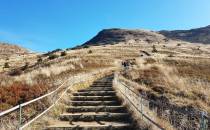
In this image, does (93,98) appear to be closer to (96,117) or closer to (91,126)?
(96,117)

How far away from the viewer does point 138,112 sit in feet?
42.9

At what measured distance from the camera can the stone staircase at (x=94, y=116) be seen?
12.6m

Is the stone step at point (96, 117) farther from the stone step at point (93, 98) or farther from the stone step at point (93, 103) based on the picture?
the stone step at point (93, 98)

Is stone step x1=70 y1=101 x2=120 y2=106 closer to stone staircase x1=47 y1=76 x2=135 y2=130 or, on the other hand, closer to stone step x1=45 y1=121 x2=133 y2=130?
stone staircase x1=47 y1=76 x2=135 y2=130

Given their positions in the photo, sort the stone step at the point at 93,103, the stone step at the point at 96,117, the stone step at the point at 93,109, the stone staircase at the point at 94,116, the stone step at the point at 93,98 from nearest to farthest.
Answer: the stone staircase at the point at 94,116 → the stone step at the point at 96,117 → the stone step at the point at 93,109 → the stone step at the point at 93,103 → the stone step at the point at 93,98

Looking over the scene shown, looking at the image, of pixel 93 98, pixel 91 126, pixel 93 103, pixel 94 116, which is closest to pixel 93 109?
pixel 93 103

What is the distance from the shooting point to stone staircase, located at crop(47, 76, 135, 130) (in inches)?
495

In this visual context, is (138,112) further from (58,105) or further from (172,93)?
(172,93)

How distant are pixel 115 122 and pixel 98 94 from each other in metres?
5.66

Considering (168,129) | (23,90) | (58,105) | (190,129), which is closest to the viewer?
(168,129)

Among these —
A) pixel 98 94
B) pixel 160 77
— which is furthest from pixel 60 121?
pixel 160 77

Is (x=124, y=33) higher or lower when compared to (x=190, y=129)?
higher

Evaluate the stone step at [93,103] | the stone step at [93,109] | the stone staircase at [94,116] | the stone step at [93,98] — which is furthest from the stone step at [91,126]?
the stone step at [93,98]

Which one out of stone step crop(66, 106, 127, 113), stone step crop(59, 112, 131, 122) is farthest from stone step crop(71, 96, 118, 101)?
stone step crop(59, 112, 131, 122)
